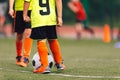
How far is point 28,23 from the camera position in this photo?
10.2 meters

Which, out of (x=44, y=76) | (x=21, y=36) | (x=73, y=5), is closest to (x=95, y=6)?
(x=73, y=5)

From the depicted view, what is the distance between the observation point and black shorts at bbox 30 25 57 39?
8797 mm

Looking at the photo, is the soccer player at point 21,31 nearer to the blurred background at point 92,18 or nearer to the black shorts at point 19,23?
the black shorts at point 19,23

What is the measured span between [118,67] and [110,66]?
294 mm

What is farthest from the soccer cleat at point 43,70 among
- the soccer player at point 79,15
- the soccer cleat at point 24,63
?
the soccer player at point 79,15

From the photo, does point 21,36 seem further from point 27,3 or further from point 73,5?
point 73,5

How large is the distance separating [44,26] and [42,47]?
363mm

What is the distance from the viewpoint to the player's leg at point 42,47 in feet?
28.7

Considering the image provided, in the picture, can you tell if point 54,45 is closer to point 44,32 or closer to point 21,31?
point 44,32

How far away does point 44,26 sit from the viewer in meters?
8.84

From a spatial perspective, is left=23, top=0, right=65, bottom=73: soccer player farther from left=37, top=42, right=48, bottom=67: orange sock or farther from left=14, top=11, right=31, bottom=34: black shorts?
left=14, top=11, right=31, bottom=34: black shorts

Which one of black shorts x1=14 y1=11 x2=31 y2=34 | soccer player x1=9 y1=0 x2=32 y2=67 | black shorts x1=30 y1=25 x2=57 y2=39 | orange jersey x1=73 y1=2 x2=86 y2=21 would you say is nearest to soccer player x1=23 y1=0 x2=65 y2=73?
black shorts x1=30 y1=25 x2=57 y2=39

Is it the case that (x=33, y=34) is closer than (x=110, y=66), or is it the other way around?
(x=33, y=34)

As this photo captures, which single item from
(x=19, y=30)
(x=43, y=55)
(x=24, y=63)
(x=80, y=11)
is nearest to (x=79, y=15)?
(x=80, y=11)
